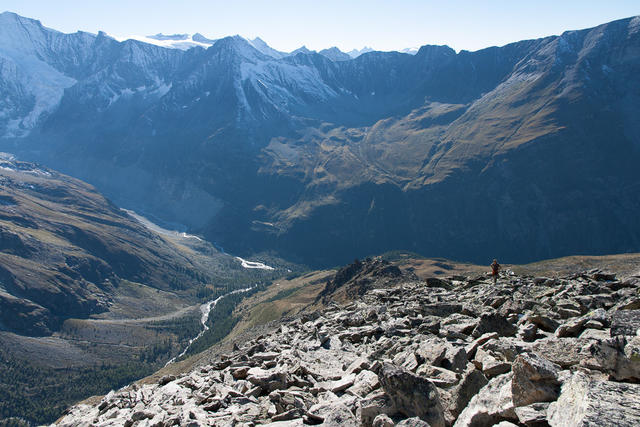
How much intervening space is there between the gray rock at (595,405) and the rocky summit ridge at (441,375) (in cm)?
3

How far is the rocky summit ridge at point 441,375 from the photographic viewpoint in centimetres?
1225

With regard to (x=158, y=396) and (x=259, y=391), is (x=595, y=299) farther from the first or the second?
(x=158, y=396)

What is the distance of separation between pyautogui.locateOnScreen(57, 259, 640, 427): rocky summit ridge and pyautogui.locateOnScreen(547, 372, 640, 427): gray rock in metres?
0.03

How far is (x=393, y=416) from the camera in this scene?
1404 centimetres

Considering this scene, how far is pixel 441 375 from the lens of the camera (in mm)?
16969

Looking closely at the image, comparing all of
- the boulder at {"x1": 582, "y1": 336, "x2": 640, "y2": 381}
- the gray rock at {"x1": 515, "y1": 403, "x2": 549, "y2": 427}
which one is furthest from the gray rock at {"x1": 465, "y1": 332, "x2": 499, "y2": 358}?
the gray rock at {"x1": 515, "y1": 403, "x2": 549, "y2": 427}

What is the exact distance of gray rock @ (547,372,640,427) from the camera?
9.77 metres

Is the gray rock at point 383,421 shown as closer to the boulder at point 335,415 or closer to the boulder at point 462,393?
the boulder at point 335,415

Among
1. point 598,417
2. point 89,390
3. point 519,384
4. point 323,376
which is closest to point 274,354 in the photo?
point 323,376

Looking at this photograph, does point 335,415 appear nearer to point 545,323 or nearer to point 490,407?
point 490,407

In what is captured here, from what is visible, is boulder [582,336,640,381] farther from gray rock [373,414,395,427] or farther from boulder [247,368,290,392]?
boulder [247,368,290,392]

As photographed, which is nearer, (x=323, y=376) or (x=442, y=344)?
(x=442, y=344)

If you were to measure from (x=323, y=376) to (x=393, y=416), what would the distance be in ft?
32.6

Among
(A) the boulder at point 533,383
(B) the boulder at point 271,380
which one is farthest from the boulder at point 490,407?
(B) the boulder at point 271,380
